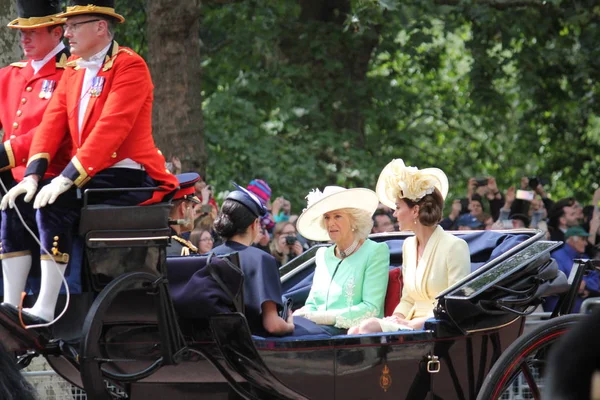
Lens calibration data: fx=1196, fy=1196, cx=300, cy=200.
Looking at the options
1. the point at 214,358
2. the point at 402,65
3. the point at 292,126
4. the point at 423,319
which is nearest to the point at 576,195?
the point at 402,65

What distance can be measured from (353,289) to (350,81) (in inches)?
331

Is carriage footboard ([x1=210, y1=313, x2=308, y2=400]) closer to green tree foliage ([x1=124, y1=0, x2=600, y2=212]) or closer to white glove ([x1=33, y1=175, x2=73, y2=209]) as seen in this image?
white glove ([x1=33, y1=175, x2=73, y2=209])

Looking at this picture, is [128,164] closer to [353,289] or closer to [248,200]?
[248,200]

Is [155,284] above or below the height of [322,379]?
above

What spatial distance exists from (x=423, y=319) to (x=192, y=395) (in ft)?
4.00

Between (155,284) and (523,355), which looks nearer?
(155,284)

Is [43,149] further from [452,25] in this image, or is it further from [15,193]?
[452,25]

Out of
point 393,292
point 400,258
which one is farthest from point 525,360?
point 400,258

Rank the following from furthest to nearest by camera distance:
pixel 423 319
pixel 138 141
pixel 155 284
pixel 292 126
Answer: pixel 292 126 → pixel 423 319 → pixel 138 141 → pixel 155 284

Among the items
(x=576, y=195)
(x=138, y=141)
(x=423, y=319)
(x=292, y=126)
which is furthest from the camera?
(x=576, y=195)

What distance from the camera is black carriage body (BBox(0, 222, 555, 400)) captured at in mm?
4926

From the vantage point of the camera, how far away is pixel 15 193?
15.9 ft

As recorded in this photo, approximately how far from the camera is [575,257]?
10078 mm

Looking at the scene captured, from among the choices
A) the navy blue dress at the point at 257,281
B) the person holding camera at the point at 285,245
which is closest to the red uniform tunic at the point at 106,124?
the navy blue dress at the point at 257,281
